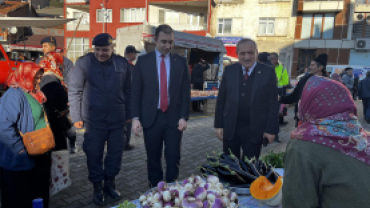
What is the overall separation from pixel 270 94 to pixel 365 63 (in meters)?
27.2

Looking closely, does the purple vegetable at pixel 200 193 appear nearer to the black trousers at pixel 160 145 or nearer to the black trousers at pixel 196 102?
the black trousers at pixel 160 145

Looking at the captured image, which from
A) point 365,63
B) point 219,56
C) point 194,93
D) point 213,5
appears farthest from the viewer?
point 213,5

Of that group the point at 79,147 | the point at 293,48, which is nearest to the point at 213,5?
→ the point at 293,48

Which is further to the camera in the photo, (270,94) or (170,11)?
(170,11)

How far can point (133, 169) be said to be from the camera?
4.95 m

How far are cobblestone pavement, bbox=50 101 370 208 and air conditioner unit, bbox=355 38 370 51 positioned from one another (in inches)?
866

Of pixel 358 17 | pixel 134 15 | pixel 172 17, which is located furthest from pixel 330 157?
pixel 134 15

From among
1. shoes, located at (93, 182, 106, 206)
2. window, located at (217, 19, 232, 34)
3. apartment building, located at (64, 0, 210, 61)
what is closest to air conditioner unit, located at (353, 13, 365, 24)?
window, located at (217, 19, 232, 34)

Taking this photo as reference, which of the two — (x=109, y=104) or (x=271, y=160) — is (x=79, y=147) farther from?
(x=271, y=160)

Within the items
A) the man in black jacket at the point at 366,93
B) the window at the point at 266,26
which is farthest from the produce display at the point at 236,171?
the window at the point at 266,26

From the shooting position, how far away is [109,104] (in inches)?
140

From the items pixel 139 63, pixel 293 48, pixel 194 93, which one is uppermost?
pixel 293 48

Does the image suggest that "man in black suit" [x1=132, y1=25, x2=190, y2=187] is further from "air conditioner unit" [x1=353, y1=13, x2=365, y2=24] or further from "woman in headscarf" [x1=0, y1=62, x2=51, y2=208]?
"air conditioner unit" [x1=353, y1=13, x2=365, y2=24]

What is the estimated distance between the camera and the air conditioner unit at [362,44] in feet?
81.7
